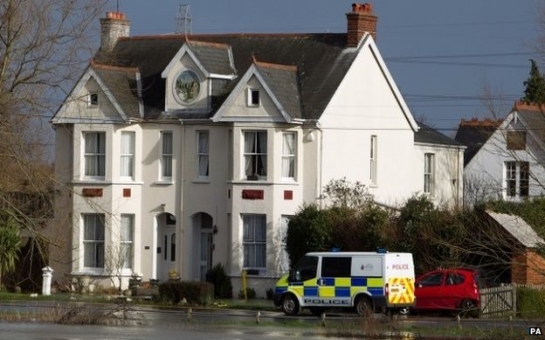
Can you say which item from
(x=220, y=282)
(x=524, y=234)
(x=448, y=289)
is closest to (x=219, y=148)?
(x=220, y=282)

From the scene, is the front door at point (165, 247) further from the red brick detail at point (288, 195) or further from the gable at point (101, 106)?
the red brick detail at point (288, 195)

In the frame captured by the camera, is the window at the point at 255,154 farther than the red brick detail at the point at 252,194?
Yes

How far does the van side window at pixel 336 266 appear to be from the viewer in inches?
1674

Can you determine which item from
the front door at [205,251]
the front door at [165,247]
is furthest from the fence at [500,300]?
the front door at [165,247]

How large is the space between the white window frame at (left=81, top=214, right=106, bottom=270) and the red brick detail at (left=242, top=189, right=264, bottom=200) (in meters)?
6.41

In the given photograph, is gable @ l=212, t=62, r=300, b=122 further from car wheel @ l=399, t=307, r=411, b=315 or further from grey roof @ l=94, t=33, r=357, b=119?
car wheel @ l=399, t=307, r=411, b=315

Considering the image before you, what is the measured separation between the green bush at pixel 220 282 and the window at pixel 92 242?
5.02 meters

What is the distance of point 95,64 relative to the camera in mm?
52781

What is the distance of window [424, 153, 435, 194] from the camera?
199 feet

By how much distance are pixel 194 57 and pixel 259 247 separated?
26.2ft

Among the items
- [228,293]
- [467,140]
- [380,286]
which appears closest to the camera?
[380,286]

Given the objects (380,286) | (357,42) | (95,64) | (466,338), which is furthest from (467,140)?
(466,338)

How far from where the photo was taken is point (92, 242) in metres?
54.2

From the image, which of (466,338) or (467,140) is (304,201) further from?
(467,140)
